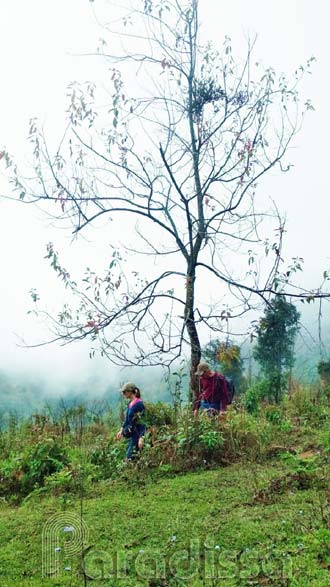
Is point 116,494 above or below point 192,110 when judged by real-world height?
below

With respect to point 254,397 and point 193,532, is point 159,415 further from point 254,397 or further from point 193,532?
point 193,532

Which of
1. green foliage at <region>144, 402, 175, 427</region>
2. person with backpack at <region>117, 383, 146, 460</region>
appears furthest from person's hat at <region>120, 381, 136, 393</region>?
green foliage at <region>144, 402, 175, 427</region>

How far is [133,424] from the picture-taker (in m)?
6.96

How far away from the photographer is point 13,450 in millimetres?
7641

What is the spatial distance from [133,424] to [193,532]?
301cm

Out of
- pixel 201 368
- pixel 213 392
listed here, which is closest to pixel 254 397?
pixel 213 392

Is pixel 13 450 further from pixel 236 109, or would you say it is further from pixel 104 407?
pixel 236 109

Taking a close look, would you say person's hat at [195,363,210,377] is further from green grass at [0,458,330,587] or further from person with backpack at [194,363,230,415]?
green grass at [0,458,330,587]

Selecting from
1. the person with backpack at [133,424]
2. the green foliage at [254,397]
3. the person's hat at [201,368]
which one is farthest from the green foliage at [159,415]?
the green foliage at [254,397]

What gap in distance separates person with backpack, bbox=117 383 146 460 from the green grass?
43.2 inches

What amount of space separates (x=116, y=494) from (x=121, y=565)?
71.7 inches

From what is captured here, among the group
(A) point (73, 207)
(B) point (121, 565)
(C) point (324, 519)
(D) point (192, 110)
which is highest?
(D) point (192, 110)

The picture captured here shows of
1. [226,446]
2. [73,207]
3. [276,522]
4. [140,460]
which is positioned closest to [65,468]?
[140,460]

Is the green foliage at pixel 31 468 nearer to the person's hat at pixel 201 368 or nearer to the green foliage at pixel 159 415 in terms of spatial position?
the green foliage at pixel 159 415
